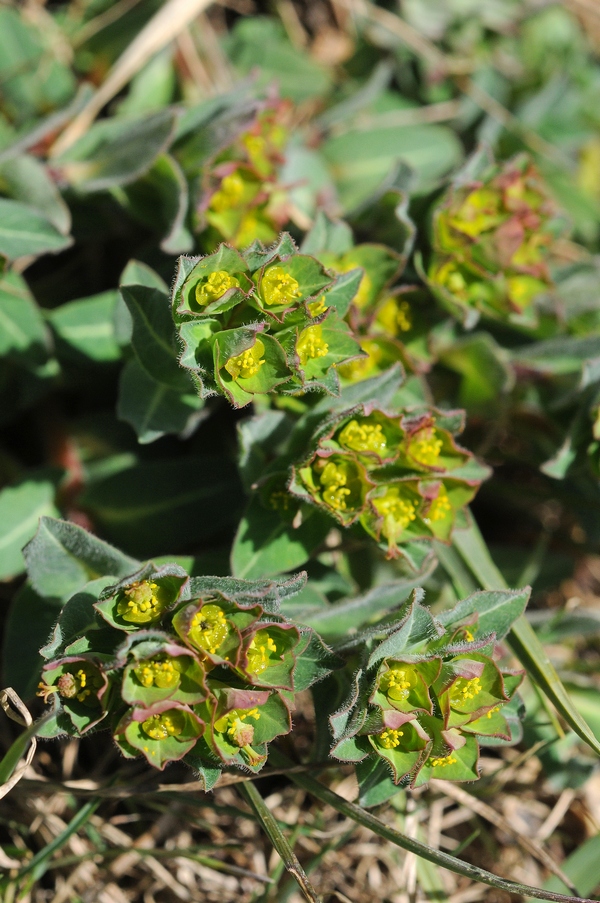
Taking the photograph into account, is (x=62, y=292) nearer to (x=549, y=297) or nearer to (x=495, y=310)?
(x=495, y=310)

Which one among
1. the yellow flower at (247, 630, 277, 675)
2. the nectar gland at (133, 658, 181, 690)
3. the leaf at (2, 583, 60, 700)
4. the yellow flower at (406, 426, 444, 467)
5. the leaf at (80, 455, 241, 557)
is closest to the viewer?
the nectar gland at (133, 658, 181, 690)

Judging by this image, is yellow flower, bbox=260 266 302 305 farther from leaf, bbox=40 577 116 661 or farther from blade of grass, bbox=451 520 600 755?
blade of grass, bbox=451 520 600 755

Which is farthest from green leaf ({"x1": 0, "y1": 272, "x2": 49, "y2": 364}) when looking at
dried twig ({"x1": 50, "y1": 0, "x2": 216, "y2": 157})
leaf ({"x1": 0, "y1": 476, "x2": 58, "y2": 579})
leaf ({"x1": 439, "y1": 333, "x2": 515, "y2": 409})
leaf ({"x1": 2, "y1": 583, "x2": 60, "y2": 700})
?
leaf ({"x1": 439, "y1": 333, "x2": 515, "y2": 409})

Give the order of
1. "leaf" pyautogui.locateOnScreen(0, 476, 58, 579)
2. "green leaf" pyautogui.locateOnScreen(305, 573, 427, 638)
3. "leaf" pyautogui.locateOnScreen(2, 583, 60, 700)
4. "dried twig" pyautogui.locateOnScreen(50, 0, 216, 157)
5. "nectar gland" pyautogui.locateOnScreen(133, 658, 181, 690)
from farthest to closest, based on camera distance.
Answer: "dried twig" pyautogui.locateOnScreen(50, 0, 216, 157)
"leaf" pyautogui.locateOnScreen(0, 476, 58, 579)
"leaf" pyautogui.locateOnScreen(2, 583, 60, 700)
"green leaf" pyautogui.locateOnScreen(305, 573, 427, 638)
"nectar gland" pyautogui.locateOnScreen(133, 658, 181, 690)

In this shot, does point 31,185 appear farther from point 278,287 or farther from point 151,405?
point 278,287

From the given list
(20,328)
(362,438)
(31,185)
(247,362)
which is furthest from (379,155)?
(247,362)

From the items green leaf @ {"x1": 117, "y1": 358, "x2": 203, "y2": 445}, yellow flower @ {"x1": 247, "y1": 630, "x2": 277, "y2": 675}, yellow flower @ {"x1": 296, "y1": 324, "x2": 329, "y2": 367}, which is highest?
yellow flower @ {"x1": 296, "y1": 324, "x2": 329, "y2": 367}

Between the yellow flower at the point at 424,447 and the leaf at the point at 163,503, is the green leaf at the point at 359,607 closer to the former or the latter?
the yellow flower at the point at 424,447

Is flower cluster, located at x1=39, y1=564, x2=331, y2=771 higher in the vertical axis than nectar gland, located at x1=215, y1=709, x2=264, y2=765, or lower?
higher
